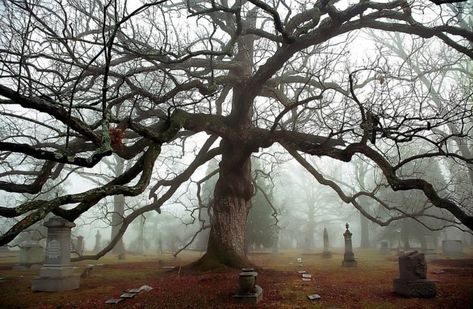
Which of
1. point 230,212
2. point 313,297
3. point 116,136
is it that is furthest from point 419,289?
point 116,136

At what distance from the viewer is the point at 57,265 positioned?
37.5 feet

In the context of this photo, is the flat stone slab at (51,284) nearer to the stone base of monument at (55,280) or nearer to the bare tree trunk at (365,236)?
the stone base of monument at (55,280)

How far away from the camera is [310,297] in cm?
851

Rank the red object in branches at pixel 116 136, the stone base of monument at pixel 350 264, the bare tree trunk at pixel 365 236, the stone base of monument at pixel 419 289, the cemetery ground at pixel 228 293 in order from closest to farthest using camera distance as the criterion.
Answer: the red object in branches at pixel 116 136 < the cemetery ground at pixel 228 293 < the stone base of monument at pixel 419 289 < the stone base of monument at pixel 350 264 < the bare tree trunk at pixel 365 236

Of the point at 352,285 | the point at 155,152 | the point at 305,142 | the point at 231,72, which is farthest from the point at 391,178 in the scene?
the point at 231,72

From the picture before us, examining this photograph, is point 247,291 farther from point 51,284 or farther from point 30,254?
point 30,254

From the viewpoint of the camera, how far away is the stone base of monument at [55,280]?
1077cm

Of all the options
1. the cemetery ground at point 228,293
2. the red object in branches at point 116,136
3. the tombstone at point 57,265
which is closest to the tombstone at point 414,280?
the cemetery ground at point 228,293

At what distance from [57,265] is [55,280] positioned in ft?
2.16

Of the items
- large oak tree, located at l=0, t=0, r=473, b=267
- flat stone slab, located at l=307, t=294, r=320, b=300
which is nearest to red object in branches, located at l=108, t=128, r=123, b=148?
large oak tree, located at l=0, t=0, r=473, b=267

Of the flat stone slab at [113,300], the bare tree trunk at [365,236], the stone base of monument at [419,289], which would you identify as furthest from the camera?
the bare tree trunk at [365,236]

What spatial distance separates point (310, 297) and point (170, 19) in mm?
9808

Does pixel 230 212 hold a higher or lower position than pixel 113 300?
higher

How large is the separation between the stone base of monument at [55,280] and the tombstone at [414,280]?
33.0 feet
